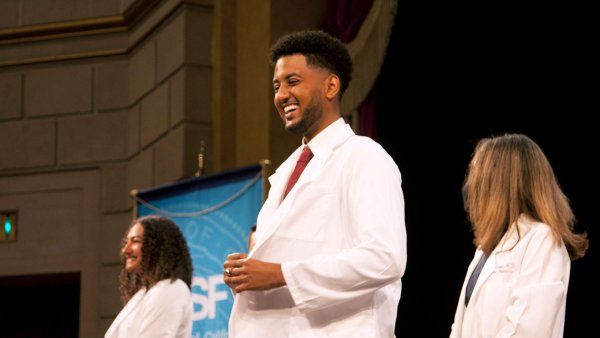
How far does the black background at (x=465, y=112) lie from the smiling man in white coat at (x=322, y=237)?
2.71 metres

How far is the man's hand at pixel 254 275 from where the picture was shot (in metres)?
2.54

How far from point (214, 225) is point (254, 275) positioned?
3.94m

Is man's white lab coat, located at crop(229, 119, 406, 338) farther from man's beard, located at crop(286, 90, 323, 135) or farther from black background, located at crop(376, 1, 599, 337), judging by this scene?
black background, located at crop(376, 1, 599, 337)

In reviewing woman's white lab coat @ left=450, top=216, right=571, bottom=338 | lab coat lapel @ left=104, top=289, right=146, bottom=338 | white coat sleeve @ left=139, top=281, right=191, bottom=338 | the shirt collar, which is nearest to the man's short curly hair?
the shirt collar

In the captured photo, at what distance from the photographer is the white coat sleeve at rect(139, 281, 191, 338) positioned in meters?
4.65

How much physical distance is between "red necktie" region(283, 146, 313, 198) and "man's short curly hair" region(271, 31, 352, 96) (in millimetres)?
211

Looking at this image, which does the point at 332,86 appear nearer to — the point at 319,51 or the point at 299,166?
the point at 319,51

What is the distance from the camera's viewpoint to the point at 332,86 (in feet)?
9.50

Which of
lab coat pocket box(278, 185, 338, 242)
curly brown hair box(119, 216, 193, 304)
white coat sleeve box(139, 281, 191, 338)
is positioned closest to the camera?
lab coat pocket box(278, 185, 338, 242)

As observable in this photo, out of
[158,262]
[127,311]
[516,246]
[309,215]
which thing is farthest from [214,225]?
[309,215]

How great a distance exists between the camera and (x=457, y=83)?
5.91 metres

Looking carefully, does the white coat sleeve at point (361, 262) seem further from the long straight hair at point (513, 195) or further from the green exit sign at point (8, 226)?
the green exit sign at point (8, 226)

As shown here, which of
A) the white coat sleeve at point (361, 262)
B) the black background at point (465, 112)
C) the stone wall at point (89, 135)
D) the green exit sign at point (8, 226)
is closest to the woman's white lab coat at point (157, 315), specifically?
the black background at point (465, 112)

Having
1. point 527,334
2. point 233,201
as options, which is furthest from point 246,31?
point 527,334
